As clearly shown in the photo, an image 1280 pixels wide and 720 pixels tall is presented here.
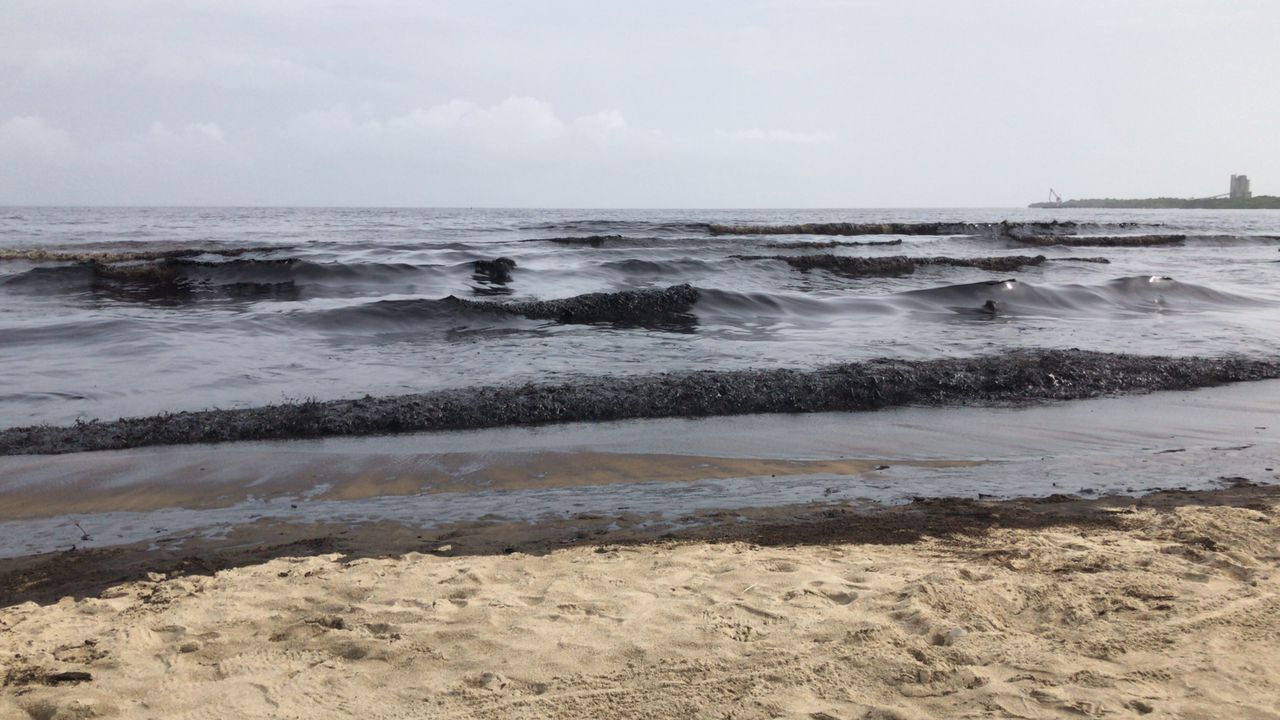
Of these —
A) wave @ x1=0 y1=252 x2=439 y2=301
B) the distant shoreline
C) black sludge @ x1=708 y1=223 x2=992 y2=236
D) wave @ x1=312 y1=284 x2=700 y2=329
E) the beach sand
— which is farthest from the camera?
the distant shoreline

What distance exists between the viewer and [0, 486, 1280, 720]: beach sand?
2.49 m

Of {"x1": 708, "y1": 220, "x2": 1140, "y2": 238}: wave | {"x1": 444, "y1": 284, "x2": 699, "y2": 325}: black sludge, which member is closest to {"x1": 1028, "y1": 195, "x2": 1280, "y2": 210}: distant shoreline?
{"x1": 708, "y1": 220, "x2": 1140, "y2": 238}: wave

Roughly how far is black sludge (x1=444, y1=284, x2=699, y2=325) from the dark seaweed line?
4.38 m

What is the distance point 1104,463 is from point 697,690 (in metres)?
4.41

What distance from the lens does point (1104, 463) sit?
221 inches

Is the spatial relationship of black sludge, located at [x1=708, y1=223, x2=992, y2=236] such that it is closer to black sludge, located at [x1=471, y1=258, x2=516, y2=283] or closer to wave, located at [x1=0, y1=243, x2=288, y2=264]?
black sludge, located at [x1=471, y1=258, x2=516, y2=283]

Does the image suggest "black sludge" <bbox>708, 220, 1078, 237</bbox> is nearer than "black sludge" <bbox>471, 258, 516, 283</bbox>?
No

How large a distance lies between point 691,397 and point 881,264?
49.8 feet

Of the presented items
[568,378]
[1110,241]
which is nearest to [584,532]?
[568,378]

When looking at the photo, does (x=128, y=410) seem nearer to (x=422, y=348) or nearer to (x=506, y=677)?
(x=422, y=348)

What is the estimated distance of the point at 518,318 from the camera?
12.5 metres

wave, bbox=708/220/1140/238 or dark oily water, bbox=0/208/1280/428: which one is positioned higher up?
wave, bbox=708/220/1140/238

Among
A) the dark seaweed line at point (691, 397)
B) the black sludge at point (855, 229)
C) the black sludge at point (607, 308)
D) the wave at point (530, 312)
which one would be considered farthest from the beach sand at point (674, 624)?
the black sludge at point (855, 229)

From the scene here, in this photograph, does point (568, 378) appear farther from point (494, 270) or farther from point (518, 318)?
point (494, 270)
